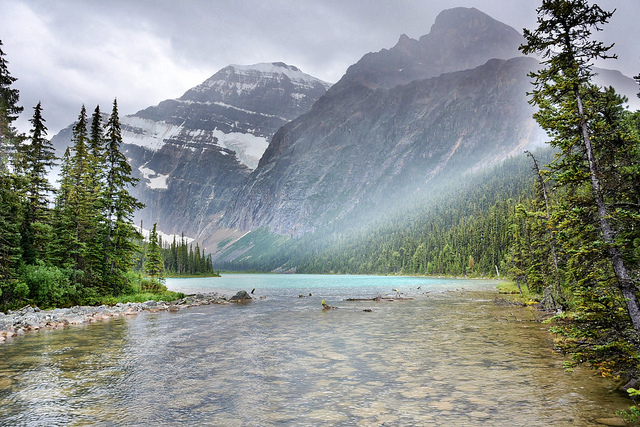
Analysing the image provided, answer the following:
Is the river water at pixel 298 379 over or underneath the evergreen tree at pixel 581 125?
underneath

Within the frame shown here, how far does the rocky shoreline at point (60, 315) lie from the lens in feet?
72.3

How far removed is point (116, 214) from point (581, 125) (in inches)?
1545

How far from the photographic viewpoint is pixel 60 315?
27.3m

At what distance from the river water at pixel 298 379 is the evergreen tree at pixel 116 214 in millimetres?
15625

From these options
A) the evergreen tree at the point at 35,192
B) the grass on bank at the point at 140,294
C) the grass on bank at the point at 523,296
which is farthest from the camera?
the grass on bank at the point at 140,294

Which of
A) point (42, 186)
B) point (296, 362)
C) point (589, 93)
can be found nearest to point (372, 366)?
point (296, 362)

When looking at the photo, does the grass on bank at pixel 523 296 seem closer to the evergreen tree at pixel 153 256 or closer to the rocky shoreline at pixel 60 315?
the rocky shoreline at pixel 60 315

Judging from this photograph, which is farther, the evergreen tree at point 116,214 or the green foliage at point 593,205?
the evergreen tree at point 116,214

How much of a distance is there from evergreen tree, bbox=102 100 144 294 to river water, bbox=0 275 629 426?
615 inches

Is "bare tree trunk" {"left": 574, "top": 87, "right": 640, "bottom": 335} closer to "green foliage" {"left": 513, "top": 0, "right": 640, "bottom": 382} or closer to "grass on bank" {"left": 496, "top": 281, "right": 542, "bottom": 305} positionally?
"green foliage" {"left": 513, "top": 0, "right": 640, "bottom": 382}

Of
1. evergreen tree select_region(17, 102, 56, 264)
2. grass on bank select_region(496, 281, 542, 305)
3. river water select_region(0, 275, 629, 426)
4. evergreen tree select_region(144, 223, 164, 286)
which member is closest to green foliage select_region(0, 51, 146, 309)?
evergreen tree select_region(17, 102, 56, 264)

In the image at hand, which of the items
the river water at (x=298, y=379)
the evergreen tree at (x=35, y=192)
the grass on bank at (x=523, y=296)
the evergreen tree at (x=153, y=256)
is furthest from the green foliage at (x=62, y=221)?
the grass on bank at (x=523, y=296)

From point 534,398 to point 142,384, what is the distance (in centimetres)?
1235

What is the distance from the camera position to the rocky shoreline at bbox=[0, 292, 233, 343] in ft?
72.3
